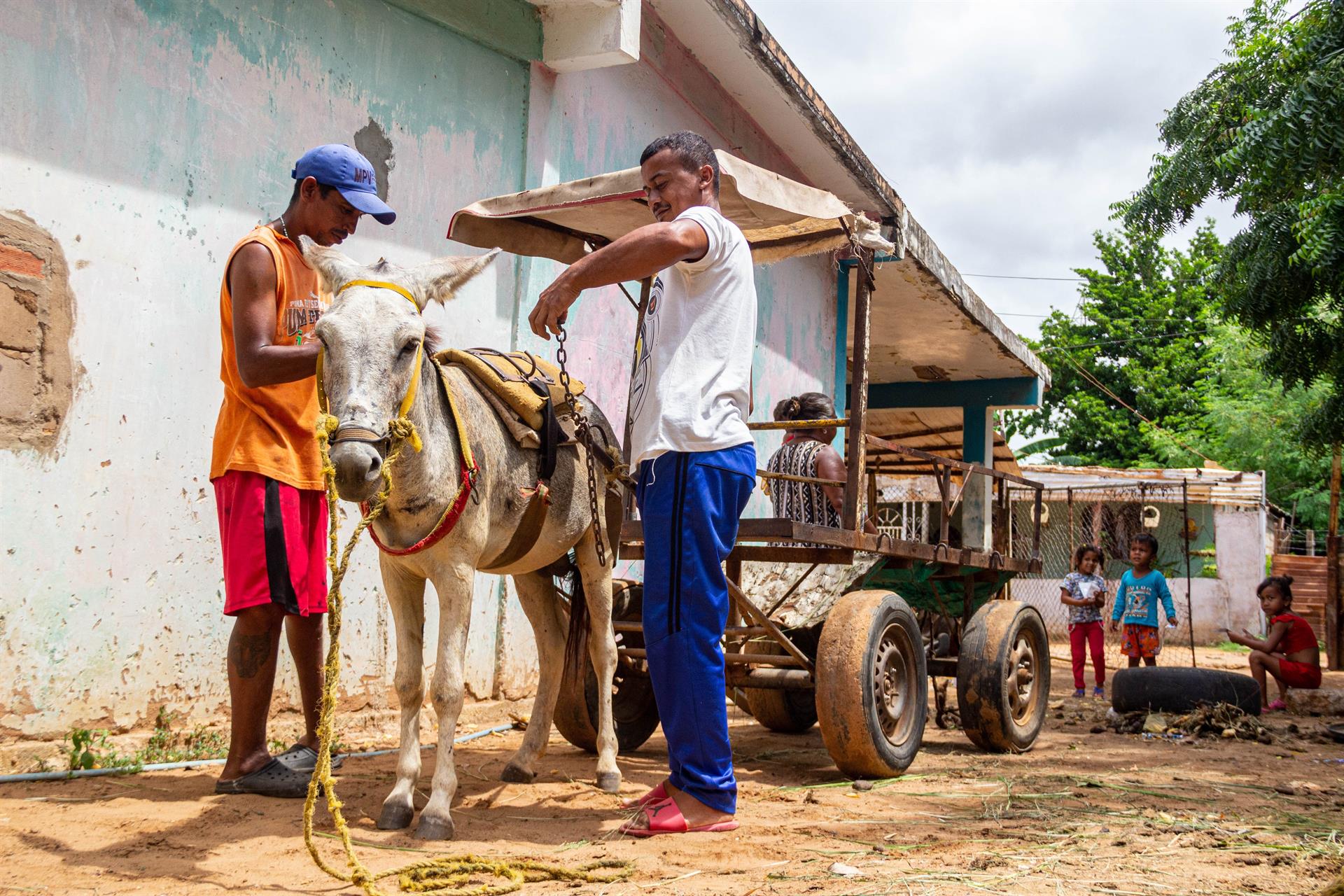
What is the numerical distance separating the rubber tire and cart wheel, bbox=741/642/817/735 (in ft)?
8.66

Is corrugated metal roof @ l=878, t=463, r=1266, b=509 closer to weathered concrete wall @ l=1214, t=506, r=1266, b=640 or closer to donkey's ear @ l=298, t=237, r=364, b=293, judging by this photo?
weathered concrete wall @ l=1214, t=506, r=1266, b=640

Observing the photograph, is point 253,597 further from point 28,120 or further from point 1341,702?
point 1341,702

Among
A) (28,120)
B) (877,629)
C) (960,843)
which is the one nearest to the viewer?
(960,843)

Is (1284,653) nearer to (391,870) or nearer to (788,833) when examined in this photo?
(788,833)

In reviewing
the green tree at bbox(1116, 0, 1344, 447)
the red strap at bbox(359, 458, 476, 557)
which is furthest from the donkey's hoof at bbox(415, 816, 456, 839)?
the green tree at bbox(1116, 0, 1344, 447)

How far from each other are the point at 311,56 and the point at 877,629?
13.3ft

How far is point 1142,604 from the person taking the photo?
10641mm

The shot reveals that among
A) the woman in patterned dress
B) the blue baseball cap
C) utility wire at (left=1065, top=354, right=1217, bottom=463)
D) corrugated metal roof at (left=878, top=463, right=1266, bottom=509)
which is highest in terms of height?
utility wire at (left=1065, top=354, right=1217, bottom=463)

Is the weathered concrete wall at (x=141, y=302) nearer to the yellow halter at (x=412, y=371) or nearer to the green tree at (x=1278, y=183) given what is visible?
the yellow halter at (x=412, y=371)

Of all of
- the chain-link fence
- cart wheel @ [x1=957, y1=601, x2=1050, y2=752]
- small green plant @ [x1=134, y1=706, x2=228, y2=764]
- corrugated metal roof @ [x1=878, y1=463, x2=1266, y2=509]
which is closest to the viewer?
small green plant @ [x1=134, y1=706, x2=228, y2=764]

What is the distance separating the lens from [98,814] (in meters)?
3.64

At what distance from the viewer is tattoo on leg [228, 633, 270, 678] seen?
391 centimetres

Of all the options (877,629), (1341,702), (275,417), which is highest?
(275,417)

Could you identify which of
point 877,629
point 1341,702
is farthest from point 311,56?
point 1341,702
